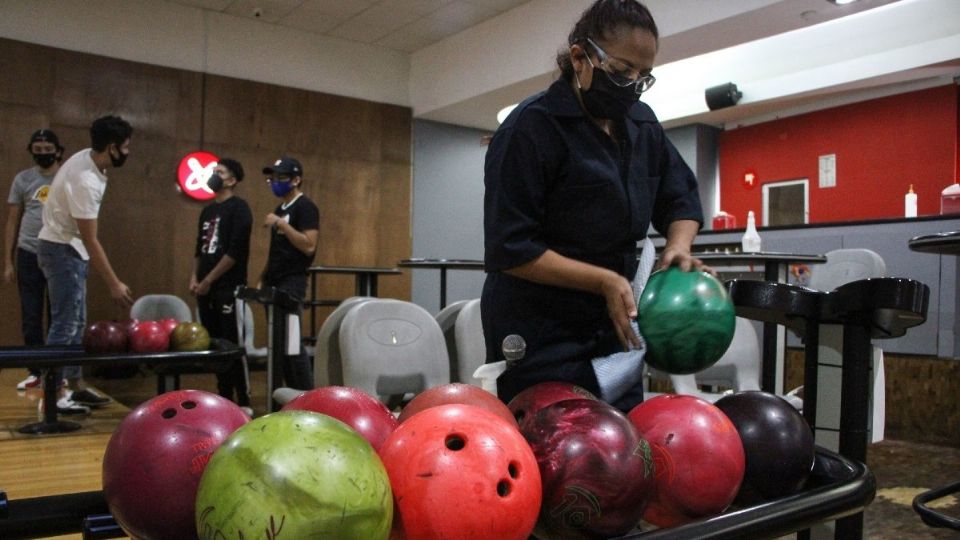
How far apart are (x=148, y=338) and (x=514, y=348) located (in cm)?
265

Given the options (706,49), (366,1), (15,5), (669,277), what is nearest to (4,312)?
(15,5)

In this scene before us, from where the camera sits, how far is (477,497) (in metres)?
0.92

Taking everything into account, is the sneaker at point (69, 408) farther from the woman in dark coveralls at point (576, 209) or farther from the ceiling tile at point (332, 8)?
the ceiling tile at point (332, 8)

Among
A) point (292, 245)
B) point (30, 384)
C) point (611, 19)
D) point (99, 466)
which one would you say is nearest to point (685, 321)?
point (611, 19)

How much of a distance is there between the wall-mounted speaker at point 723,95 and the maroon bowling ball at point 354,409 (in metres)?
6.88

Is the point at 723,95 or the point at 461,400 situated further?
the point at 723,95

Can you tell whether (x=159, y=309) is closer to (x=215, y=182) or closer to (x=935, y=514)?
(x=215, y=182)

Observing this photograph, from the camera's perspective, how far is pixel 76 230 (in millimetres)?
4090

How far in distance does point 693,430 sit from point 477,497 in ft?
1.55

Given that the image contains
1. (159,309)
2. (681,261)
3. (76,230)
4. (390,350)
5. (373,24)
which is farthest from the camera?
(373,24)

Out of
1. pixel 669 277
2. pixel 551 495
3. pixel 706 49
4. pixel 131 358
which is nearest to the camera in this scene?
pixel 551 495

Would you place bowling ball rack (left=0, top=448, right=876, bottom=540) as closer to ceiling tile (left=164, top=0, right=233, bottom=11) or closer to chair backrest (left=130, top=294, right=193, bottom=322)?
chair backrest (left=130, top=294, right=193, bottom=322)

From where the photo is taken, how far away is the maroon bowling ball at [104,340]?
3421 mm

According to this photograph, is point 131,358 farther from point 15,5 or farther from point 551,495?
point 15,5
